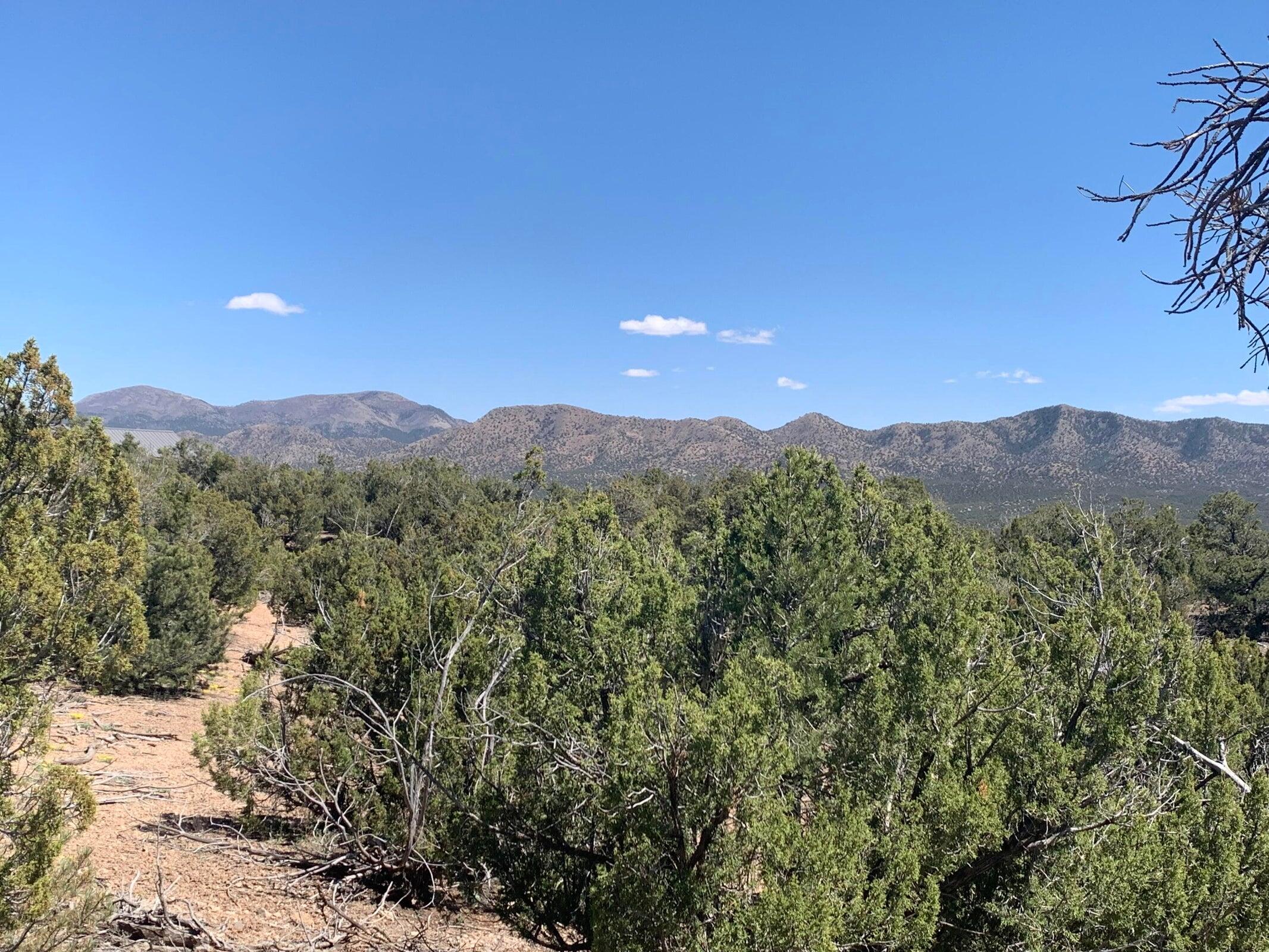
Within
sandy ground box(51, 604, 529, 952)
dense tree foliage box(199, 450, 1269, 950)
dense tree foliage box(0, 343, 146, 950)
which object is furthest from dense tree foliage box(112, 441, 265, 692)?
dense tree foliage box(199, 450, 1269, 950)

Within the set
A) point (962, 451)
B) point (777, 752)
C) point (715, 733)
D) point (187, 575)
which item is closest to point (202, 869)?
point (715, 733)

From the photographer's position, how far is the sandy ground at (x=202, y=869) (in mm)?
7996

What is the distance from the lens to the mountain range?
286 feet

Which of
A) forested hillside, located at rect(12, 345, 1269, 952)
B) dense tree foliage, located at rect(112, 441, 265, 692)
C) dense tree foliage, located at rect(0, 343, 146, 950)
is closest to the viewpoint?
dense tree foliage, located at rect(0, 343, 146, 950)

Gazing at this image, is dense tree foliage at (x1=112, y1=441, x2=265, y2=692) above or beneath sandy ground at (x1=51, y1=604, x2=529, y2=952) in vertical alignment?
above

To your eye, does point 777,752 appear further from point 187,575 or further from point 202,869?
point 187,575

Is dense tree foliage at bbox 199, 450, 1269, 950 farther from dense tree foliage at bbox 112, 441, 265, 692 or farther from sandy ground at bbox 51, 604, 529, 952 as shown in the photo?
dense tree foliage at bbox 112, 441, 265, 692

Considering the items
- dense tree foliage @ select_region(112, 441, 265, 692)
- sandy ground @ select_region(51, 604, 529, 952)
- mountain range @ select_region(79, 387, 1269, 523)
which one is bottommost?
sandy ground @ select_region(51, 604, 529, 952)

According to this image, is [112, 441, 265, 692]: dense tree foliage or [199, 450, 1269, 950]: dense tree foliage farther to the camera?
[112, 441, 265, 692]: dense tree foliage

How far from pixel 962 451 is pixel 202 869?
124624mm

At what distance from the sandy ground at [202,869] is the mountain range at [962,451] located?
60861 millimetres

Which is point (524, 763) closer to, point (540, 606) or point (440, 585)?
point (540, 606)

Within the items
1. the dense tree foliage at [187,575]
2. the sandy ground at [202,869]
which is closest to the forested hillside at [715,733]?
the sandy ground at [202,869]

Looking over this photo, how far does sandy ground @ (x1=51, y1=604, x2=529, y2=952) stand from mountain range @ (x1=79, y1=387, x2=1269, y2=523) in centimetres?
6086
